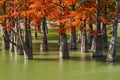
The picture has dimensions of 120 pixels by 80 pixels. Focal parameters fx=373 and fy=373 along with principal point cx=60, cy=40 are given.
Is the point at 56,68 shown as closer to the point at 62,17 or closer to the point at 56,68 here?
the point at 56,68

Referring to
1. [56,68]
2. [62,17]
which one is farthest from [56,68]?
[62,17]

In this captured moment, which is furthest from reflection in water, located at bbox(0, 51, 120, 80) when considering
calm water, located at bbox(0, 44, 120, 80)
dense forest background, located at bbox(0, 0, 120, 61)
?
dense forest background, located at bbox(0, 0, 120, 61)

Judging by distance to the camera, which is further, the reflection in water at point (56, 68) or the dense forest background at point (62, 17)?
the dense forest background at point (62, 17)

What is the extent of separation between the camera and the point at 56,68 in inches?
1194

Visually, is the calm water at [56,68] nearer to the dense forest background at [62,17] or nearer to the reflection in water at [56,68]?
the reflection in water at [56,68]

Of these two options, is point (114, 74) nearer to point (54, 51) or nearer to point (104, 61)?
point (104, 61)

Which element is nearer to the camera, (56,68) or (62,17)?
(56,68)

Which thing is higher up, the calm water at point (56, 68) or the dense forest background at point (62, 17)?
the dense forest background at point (62, 17)

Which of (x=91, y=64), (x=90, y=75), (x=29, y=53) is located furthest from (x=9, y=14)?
(x=90, y=75)

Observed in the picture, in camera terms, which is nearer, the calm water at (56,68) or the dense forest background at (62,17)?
the calm water at (56,68)

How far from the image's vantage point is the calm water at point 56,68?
26641 mm

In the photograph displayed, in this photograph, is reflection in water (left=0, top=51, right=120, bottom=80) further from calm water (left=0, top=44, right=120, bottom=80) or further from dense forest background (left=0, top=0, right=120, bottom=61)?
dense forest background (left=0, top=0, right=120, bottom=61)

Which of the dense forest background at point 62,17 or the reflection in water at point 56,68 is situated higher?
the dense forest background at point 62,17

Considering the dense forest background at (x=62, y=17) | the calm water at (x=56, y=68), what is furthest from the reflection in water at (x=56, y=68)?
the dense forest background at (x=62, y=17)
